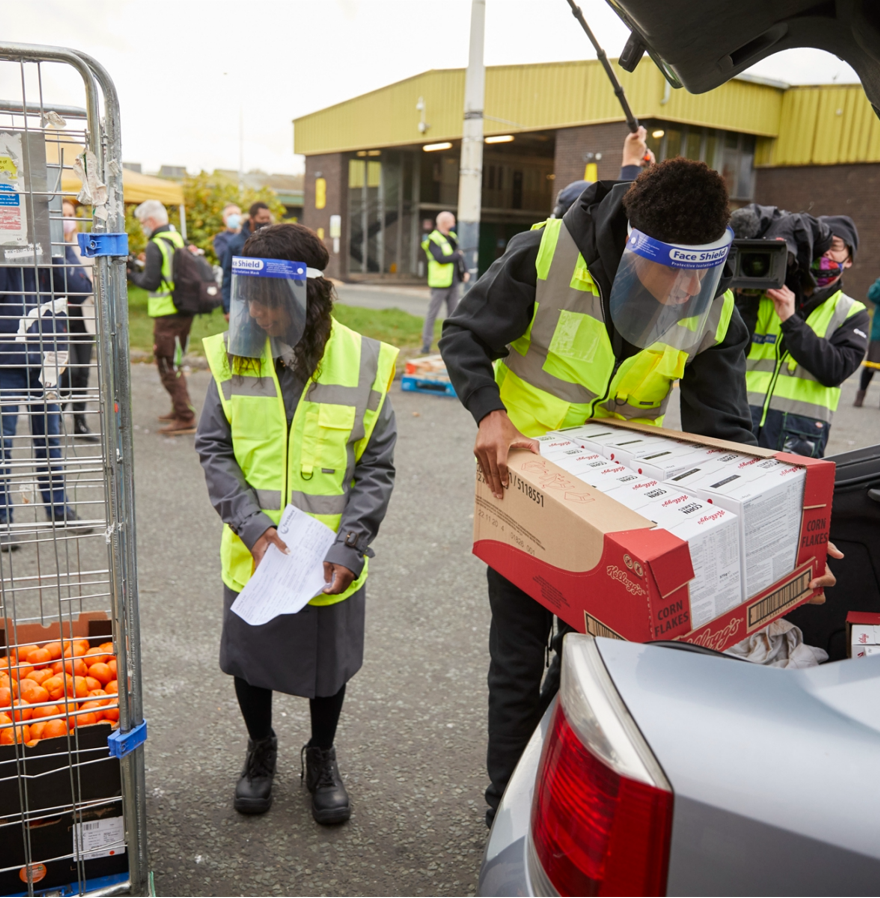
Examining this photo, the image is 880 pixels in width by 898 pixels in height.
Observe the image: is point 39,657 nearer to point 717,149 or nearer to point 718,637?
point 718,637

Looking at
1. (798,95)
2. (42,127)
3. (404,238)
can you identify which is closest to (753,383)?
(42,127)

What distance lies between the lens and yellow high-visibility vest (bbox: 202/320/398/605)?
243 cm

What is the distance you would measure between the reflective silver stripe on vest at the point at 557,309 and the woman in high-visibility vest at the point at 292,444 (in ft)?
1.60

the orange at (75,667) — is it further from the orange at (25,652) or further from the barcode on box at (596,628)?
the barcode on box at (596,628)

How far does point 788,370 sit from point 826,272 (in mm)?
563

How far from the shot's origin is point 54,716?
2.08 m

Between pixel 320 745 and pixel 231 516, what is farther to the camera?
pixel 320 745

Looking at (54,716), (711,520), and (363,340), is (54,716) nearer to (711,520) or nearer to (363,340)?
(363,340)

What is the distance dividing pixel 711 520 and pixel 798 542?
376 mm

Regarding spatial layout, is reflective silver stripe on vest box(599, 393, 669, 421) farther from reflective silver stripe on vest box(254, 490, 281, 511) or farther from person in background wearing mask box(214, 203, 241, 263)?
person in background wearing mask box(214, 203, 241, 263)

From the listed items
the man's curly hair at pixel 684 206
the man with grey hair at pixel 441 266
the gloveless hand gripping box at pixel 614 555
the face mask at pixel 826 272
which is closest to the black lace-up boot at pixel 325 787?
the gloveless hand gripping box at pixel 614 555

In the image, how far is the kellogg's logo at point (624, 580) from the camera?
5.19 feet

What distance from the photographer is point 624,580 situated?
1.62 meters

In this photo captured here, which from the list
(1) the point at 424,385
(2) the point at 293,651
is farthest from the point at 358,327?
(2) the point at 293,651
